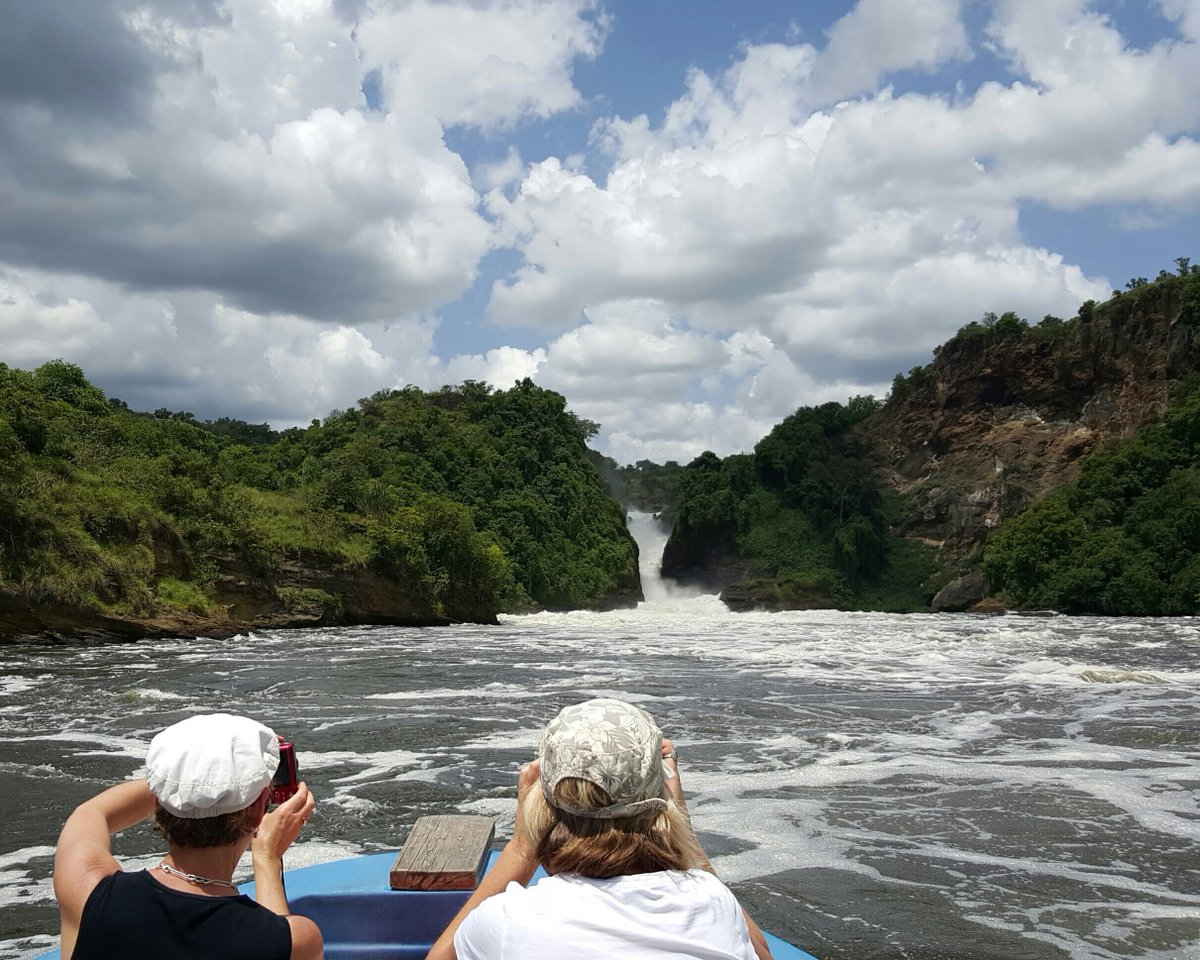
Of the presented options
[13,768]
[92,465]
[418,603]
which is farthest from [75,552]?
[13,768]

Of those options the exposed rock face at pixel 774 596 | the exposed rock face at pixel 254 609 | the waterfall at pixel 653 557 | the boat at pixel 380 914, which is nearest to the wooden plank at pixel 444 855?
the boat at pixel 380 914

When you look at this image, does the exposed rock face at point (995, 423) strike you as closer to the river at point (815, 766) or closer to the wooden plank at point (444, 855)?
the river at point (815, 766)

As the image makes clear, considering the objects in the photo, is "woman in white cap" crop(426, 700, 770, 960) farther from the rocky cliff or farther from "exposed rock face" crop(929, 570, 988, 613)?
the rocky cliff

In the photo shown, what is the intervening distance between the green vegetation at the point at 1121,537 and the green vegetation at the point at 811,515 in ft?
43.2

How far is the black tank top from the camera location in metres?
1.96

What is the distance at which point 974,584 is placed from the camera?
4953 centimetres

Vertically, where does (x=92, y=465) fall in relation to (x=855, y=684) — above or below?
above

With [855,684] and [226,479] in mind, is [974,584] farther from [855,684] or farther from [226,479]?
[855,684]

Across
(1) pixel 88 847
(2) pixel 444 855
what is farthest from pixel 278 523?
(1) pixel 88 847

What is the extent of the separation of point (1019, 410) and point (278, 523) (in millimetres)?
42275

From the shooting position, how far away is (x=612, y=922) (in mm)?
1840

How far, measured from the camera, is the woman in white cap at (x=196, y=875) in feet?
6.45

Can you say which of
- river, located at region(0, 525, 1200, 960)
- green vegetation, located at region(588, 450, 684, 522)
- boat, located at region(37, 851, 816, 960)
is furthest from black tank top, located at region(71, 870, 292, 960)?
green vegetation, located at region(588, 450, 684, 522)

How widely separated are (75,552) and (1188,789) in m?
21.7
